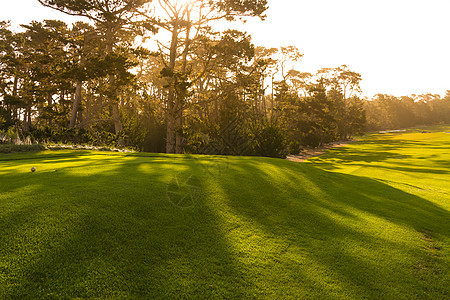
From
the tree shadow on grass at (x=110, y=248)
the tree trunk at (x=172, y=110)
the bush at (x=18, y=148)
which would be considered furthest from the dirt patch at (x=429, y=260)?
the tree trunk at (x=172, y=110)

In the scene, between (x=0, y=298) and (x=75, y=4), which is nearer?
(x=0, y=298)

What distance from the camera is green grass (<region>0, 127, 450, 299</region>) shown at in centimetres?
275

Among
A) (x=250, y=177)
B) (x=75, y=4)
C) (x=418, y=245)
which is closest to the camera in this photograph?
(x=418, y=245)

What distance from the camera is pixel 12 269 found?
261cm

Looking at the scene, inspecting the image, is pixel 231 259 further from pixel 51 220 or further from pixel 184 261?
pixel 51 220

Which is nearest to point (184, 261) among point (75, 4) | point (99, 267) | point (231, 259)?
point (231, 259)

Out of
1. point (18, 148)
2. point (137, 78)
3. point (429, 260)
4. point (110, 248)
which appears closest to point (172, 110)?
point (137, 78)

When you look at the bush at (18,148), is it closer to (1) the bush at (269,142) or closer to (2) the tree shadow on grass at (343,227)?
(2) the tree shadow on grass at (343,227)

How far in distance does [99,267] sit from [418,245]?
490cm

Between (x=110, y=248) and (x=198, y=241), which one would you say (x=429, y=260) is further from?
(x=110, y=248)

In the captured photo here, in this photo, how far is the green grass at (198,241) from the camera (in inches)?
108

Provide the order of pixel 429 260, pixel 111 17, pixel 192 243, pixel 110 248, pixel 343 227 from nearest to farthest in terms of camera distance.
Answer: pixel 110 248 < pixel 192 243 < pixel 429 260 < pixel 343 227 < pixel 111 17

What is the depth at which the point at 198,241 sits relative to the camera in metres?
3.56

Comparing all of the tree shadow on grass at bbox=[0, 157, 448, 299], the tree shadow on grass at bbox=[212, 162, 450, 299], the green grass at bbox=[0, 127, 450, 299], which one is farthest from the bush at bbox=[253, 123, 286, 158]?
the tree shadow on grass at bbox=[0, 157, 448, 299]
